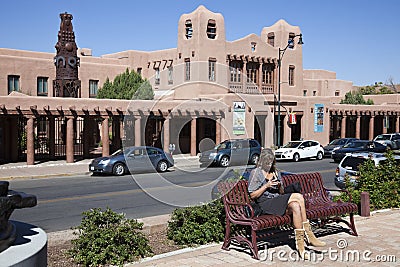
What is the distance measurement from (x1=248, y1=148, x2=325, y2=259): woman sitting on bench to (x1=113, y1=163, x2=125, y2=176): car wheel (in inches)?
640

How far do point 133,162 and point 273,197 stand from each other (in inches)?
673

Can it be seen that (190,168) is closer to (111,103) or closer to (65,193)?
(111,103)

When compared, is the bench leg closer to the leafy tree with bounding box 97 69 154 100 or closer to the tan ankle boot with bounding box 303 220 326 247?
the tan ankle boot with bounding box 303 220 326 247

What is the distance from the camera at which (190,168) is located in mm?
27938

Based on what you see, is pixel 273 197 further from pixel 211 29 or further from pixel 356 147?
pixel 211 29

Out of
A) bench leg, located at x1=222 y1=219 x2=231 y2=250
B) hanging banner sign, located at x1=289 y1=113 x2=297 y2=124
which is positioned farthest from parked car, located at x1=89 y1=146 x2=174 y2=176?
bench leg, located at x1=222 y1=219 x2=231 y2=250

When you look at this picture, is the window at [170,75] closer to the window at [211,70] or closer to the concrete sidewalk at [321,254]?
the window at [211,70]

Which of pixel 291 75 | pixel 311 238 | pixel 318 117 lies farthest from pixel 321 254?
pixel 291 75

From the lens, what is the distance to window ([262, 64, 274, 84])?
146 feet

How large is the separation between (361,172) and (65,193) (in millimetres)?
9874

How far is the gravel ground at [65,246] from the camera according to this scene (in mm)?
7201

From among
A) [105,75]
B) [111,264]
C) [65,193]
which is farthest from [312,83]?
[111,264]

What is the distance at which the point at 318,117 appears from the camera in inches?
1681

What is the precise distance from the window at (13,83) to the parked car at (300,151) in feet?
66.2
